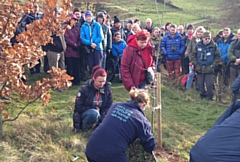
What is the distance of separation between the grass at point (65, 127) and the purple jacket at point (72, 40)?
0.90 meters

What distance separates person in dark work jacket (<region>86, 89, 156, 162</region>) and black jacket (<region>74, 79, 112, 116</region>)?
1.58 meters

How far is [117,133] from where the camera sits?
3852mm

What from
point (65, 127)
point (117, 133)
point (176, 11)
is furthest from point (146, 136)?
point (176, 11)

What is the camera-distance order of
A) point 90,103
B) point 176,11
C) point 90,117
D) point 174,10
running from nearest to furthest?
point 90,117 < point 90,103 < point 176,11 < point 174,10

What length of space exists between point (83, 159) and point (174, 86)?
18.8 feet

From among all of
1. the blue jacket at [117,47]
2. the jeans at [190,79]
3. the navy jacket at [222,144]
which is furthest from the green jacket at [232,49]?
the navy jacket at [222,144]

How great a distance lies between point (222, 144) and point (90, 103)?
3.07 meters

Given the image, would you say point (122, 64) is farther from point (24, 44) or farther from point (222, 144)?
point (222, 144)

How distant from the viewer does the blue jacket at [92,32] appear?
8.36 metres

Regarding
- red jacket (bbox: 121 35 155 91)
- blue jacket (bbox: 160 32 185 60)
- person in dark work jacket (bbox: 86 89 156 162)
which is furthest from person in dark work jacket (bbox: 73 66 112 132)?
blue jacket (bbox: 160 32 185 60)

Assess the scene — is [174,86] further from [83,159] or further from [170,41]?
[83,159]

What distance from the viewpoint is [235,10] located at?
1226 inches

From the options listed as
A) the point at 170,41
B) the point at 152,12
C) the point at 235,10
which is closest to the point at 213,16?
the point at 235,10

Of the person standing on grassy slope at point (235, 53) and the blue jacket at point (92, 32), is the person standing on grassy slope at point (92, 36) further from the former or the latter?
the person standing on grassy slope at point (235, 53)
